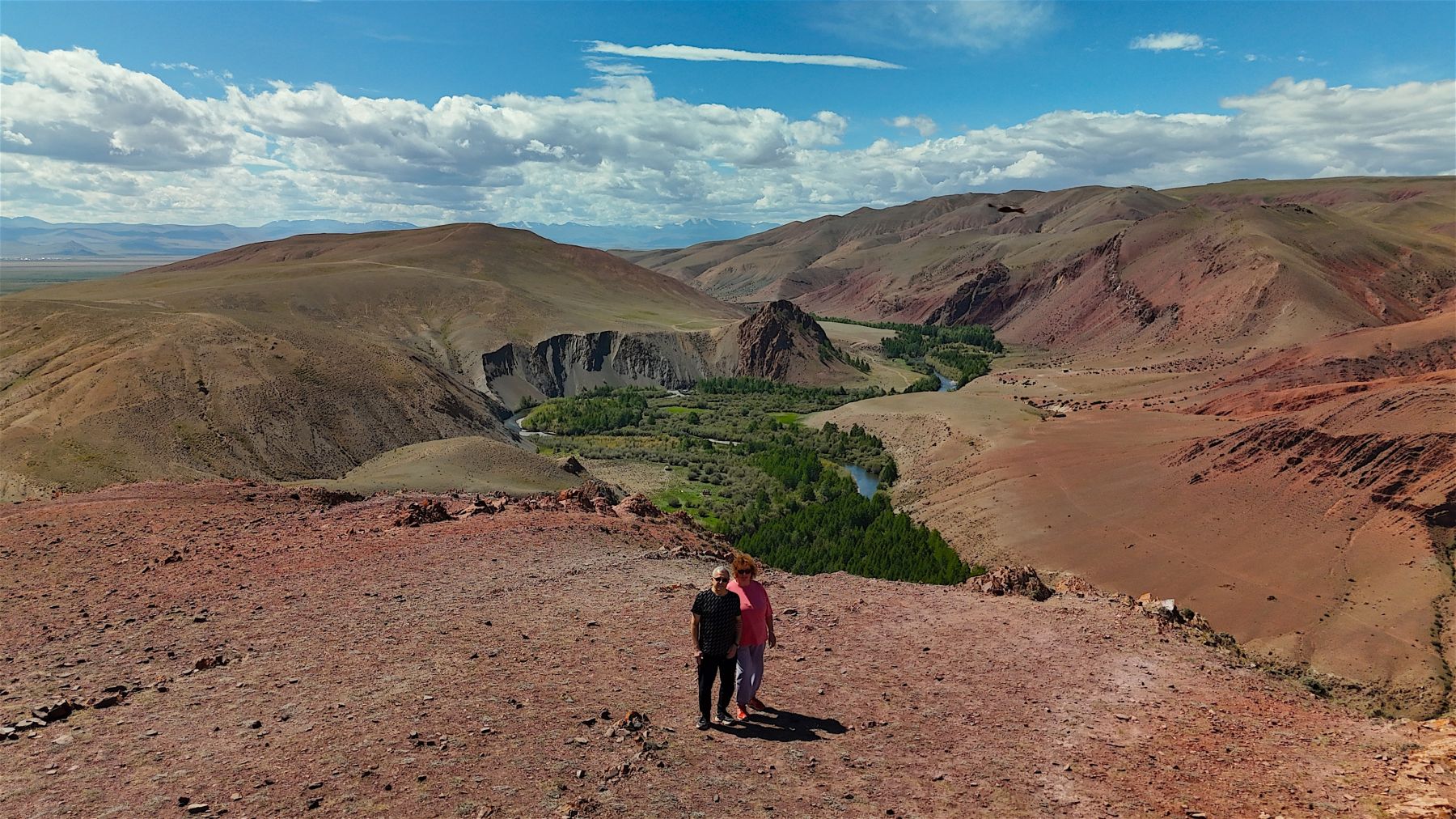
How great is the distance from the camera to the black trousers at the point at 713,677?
10102mm

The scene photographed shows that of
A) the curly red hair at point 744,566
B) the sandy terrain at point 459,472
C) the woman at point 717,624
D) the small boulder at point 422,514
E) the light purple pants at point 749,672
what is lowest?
the sandy terrain at point 459,472

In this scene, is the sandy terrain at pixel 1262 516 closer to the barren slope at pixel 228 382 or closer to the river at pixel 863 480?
the river at pixel 863 480

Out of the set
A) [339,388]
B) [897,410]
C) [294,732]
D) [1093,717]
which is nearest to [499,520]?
[294,732]

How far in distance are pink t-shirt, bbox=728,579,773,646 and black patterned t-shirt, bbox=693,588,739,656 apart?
0.82ft

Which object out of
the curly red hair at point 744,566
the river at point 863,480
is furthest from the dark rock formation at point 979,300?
the curly red hair at point 744,566

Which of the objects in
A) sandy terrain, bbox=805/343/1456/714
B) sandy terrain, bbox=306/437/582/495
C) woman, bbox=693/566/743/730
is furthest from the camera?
sandy terrain, bbox=306/437/582/495

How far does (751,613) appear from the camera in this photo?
10.3m

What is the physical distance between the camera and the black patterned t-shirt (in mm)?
9945

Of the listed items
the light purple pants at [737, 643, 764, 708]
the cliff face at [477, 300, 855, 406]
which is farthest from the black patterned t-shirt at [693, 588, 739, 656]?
the cliff face at [477, 300, 855, 406]

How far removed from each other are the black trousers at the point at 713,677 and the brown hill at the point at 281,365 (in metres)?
35.5

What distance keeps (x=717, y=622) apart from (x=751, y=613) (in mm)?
541

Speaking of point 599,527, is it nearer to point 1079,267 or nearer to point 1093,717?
point 1093,717

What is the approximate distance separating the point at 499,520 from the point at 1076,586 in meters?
16.0

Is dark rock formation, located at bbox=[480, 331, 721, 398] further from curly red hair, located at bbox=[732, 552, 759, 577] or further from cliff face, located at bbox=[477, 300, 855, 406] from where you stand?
curly red hair, located at bbox=[732, 552, 759, 577]
